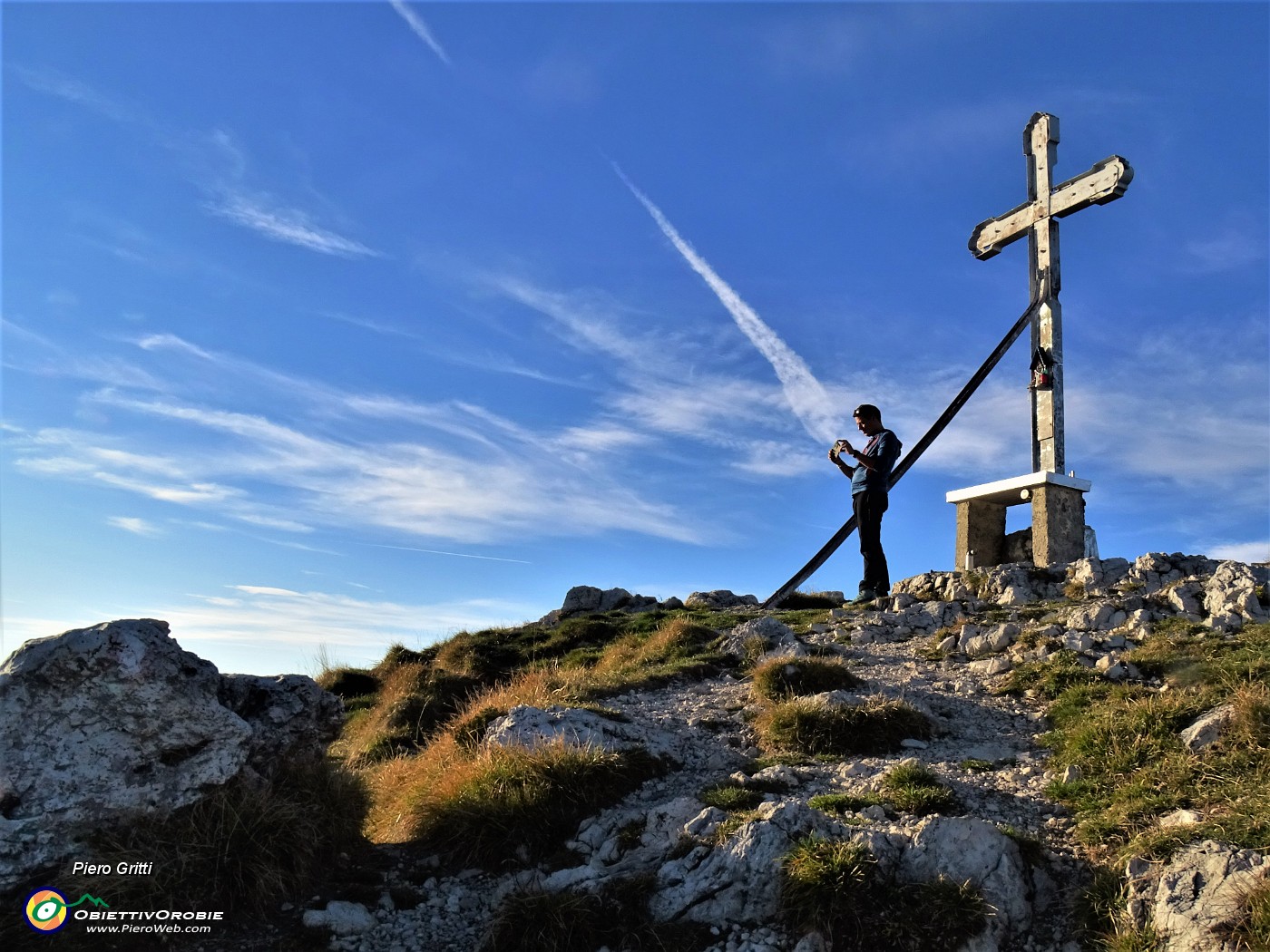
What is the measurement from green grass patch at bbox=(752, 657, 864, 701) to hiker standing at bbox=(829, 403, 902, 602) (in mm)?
3151

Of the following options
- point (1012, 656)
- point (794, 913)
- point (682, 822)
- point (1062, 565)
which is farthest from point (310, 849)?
point (1062, 565)

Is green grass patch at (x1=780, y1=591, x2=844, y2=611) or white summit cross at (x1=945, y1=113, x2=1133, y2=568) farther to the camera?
green grass patch at (x1=780, y1=591, x2=844, y2=611)

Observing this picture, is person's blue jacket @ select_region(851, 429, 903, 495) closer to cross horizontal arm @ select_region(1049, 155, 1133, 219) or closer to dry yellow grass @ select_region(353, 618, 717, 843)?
dry yellow grass @ select_region(353, 618, 717, 843)

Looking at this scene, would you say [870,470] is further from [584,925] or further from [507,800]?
[584,925]

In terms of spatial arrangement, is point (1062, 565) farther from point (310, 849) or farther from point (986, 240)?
point (310, 849)

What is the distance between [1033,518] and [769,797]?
10178mm

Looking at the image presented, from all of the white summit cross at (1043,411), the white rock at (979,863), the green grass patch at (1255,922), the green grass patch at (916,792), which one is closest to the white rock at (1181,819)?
the green grass patch at (1255,922)

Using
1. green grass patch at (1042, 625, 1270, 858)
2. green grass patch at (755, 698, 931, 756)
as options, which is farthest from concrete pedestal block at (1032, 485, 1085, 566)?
green grass patch at (755, 698, 931, 756)

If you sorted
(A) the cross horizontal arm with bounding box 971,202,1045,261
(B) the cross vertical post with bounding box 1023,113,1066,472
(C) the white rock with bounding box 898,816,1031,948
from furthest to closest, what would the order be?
(A) the cross horizontal arm with bounding box 971,202,1045,261
(B) the cross vertical post with bounding box 1023,113,1066,472
(C) the white rock with bounding box 898,816,1031,948

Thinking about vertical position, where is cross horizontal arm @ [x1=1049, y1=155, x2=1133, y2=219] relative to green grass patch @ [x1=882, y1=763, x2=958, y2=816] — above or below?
above

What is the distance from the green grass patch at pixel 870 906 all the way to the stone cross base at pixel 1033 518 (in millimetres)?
10386

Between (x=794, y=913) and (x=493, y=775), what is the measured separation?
283 cm

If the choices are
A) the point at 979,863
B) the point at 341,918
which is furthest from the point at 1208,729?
the point at 341,918

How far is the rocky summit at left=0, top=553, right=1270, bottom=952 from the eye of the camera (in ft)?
17.4
